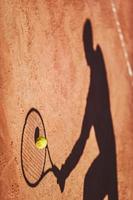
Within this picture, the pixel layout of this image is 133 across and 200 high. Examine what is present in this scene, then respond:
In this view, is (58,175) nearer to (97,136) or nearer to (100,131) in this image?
(97,136)

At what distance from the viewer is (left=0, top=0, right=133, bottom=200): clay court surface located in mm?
8156

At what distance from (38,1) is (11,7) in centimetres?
77

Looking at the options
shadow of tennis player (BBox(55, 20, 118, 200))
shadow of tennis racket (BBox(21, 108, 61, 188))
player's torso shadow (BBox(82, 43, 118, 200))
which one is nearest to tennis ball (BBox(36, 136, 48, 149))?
shadow of tennis racket (BBox(21, 108, 61, 188))

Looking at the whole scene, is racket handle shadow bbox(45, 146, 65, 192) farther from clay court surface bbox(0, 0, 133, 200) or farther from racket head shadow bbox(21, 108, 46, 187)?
racket head shadow bbox(21, 108, 46, 187)

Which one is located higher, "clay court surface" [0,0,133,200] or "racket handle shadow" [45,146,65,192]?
"clay court surface" [0,0,133,200]

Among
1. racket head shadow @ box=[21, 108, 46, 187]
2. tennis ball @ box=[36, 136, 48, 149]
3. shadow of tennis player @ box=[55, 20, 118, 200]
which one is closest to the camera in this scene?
racket head shadow @ box=[21, 108, 46, 187]

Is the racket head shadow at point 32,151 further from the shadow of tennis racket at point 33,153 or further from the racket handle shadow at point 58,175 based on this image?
the racket handle shadow at point 58,175

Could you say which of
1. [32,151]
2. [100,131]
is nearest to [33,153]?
[32,151]

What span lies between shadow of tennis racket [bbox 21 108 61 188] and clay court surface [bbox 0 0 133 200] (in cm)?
7

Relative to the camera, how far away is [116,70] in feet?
32.7

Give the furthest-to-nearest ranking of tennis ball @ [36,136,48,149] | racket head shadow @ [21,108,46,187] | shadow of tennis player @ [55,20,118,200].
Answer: shadow of tennis player @ [55,20,118,200] < tennis ball @ [36,136,48,149] < racket head shadow @ [21,108,46,187]

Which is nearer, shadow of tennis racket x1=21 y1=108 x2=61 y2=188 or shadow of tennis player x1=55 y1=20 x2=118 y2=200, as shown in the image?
shadow of tennis racket x1=21 y1=108 x2=61 y2=188

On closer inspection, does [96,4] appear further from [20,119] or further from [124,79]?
[20,119]

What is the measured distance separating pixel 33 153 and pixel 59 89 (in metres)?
1.68
